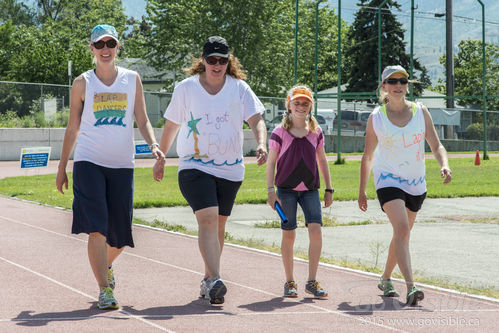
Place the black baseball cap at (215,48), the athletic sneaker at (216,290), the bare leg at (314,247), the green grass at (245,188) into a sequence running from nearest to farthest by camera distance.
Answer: the athletic sneaker at (216,290) → the black baseball cap at (215,48) → the bare leg at (314,247) → the green grass at (245,188)

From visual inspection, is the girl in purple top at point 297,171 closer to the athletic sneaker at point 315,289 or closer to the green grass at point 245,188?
the athletic sneaker at point 315,289

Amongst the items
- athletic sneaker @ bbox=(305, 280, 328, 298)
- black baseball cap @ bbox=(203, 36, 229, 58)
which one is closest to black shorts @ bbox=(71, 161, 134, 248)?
black baseball cap @ bbox=(203, 36, 229, 58)

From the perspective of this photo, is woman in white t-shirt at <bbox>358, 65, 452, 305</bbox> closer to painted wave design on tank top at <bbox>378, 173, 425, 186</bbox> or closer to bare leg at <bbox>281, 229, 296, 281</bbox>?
painted wave design on tank top at <bbox>378, 173, 425, 186</bbox>

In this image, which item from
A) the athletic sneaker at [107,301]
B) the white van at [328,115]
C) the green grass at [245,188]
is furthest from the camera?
the white van at [328,115]

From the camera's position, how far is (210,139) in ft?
20.3

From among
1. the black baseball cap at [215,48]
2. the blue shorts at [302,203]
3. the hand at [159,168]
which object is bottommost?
the blue shorts at [302,203]

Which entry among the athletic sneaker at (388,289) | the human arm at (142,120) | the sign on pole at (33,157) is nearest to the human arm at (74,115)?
the human arm at (142,120)

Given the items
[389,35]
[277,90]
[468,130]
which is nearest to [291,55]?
[277,90]

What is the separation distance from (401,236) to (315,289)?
0.80 m

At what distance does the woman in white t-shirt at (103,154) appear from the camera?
5.91 meters

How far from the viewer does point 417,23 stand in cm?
3600

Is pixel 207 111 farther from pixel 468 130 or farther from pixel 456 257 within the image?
pixel 468 130

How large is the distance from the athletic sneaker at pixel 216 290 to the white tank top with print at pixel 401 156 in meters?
1.49

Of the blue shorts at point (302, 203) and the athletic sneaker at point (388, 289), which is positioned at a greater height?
the blue shorts at point (302, 203)
